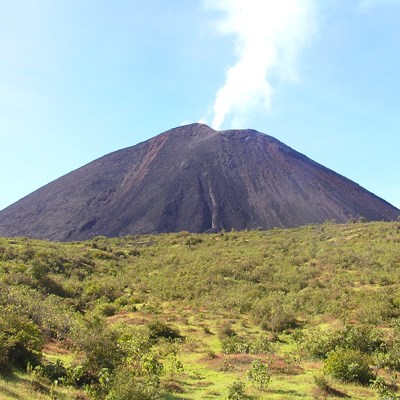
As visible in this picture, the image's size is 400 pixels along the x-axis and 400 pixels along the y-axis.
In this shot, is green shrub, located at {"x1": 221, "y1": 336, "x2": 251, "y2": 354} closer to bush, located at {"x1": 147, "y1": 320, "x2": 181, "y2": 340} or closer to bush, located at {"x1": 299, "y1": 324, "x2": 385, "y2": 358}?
bush, located at {"x1": 299, "y1": 324, "x2": 385, "y2": 358}

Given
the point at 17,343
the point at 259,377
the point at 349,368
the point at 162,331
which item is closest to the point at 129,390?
the point at 17,343

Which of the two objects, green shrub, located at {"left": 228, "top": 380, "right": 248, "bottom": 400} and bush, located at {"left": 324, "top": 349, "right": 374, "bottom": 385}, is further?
bush, located at {"left": 324, "top": 349, "right": 374, "bottom": 385}

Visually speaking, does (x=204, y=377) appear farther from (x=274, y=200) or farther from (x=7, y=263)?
(x=274, y=200)

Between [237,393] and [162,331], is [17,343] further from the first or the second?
[162,331]

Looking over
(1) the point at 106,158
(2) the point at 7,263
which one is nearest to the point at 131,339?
(2) the point at 7,263

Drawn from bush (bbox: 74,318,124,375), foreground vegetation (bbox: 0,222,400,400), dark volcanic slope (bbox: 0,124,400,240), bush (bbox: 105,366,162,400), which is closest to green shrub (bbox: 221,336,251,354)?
foreground vegetation (bbox: 0,222,400,400)

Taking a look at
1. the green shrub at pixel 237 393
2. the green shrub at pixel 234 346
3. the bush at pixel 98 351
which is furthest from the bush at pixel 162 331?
the green shrub at pixel 237 393

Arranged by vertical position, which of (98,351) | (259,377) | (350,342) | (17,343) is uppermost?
(350,342)
